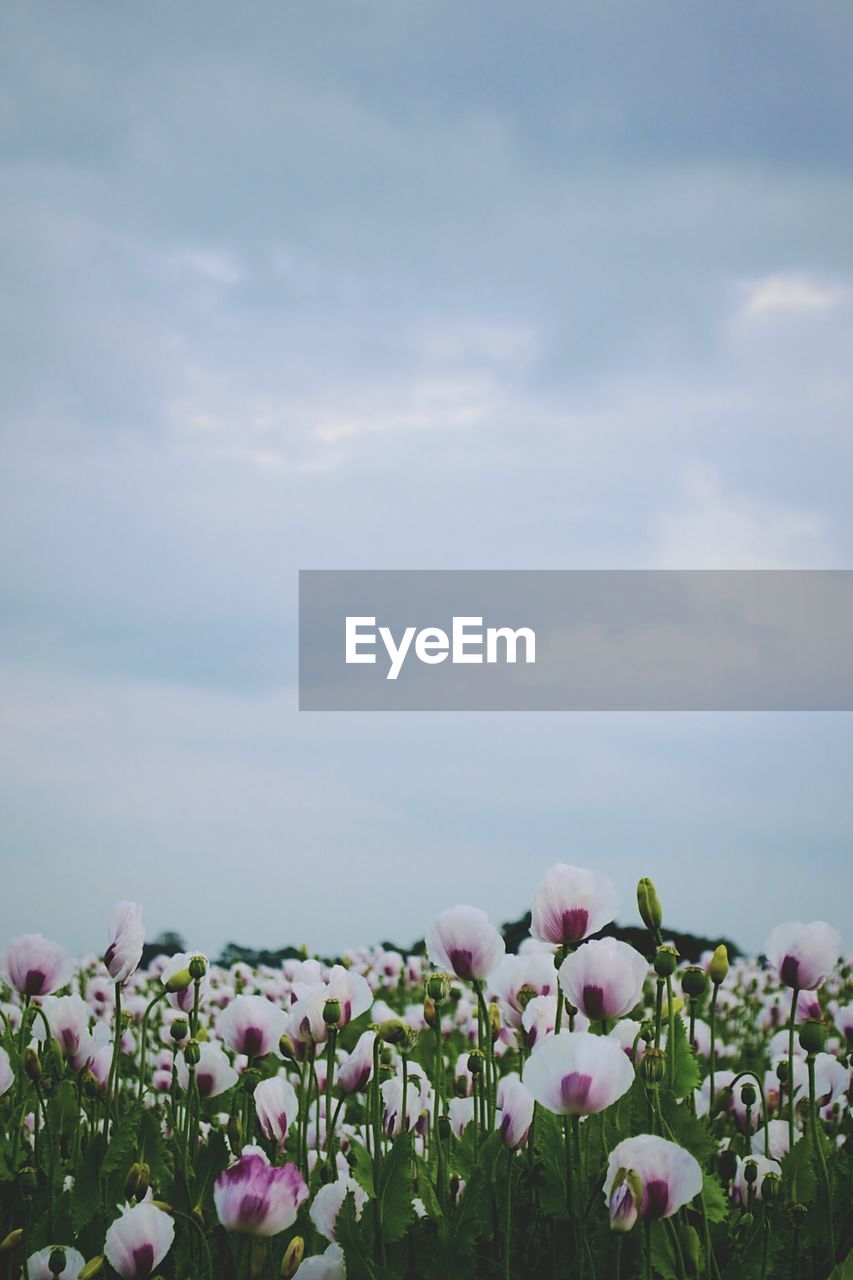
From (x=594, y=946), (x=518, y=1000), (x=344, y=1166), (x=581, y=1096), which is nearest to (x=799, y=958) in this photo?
(x=518, y=1000)

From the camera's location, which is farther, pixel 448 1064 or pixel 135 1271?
pixel 448 1064

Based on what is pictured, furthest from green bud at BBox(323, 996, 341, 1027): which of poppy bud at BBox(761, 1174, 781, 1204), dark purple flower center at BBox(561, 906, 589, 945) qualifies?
poppy bud at BBox(761, 1174, 781, 1204)

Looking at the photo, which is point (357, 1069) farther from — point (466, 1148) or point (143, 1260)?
point (143, 1260)

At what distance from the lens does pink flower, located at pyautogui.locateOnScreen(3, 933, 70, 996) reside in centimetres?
330

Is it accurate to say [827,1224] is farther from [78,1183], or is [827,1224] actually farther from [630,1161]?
[78,1183]

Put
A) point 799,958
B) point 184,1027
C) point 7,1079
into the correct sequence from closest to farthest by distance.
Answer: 1. point 799,958
2. point 7,1079
3. point 184,1027

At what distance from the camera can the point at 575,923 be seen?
2623mm

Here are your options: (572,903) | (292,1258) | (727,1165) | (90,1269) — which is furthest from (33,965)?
(727,1165)

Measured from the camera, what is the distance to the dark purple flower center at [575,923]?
2.61m

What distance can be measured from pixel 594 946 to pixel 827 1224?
103 cm

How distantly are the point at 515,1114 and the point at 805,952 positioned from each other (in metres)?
0.92

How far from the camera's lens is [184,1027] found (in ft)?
11.5

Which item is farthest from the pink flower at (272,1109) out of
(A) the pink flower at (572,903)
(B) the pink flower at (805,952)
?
(B) the pink flower at (805,952)

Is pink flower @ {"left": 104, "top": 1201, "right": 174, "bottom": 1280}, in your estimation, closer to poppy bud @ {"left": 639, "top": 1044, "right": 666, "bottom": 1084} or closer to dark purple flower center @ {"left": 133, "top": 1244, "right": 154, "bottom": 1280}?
dark purple flower center @ {"left": 133, "top": 1244, "right": 154, "bottom": 1280}
